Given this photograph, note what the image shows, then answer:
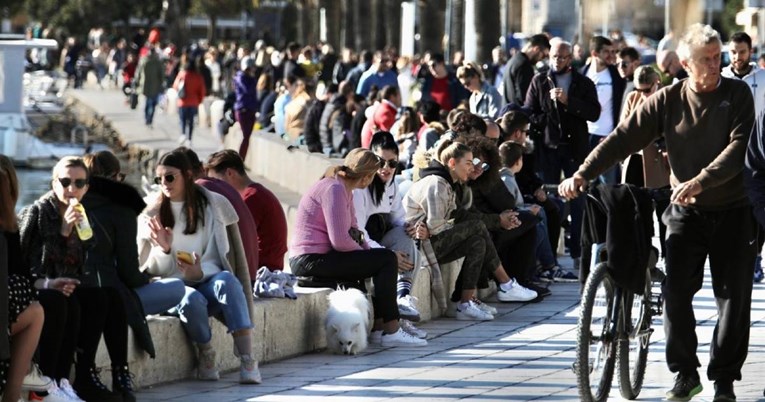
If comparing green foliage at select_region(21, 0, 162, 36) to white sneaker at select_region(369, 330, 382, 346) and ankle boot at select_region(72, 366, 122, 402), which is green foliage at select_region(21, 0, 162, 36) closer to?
white sneaker at select_region(369, 330, 382, 346)

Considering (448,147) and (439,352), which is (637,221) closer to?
(439,352)

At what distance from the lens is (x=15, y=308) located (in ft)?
26.6

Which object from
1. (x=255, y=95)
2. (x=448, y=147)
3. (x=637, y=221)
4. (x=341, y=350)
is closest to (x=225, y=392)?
(x=341, y=350)

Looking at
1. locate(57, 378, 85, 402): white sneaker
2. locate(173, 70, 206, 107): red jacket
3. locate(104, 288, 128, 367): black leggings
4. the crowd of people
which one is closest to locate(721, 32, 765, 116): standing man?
the crowd of people

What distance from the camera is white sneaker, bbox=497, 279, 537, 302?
1295 cm

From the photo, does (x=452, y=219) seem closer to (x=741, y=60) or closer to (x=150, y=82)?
(x=741, y=60)

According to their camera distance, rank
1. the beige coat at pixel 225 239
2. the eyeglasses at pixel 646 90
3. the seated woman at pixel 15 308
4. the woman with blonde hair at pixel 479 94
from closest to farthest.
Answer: the seated woman at pixel 15 308 → the beige coat at pixel 225 239 → the eyeglasses at pixel 646 90 → the woman with blonde hair at pixel 479 94

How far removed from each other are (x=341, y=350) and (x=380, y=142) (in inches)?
110

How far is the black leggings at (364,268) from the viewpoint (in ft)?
36.1

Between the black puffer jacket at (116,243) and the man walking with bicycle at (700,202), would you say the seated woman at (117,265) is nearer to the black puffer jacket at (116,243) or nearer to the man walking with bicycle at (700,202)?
the black puffer jacket at (116,243)

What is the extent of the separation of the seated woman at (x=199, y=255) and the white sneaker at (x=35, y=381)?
129cm

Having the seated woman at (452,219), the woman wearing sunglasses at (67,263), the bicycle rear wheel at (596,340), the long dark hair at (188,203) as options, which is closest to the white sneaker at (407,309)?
the seated woman at (452,219)

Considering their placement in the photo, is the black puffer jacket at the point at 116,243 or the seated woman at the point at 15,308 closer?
the seated woman at the point at 15,308

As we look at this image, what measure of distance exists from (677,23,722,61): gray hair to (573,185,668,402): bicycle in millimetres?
654
